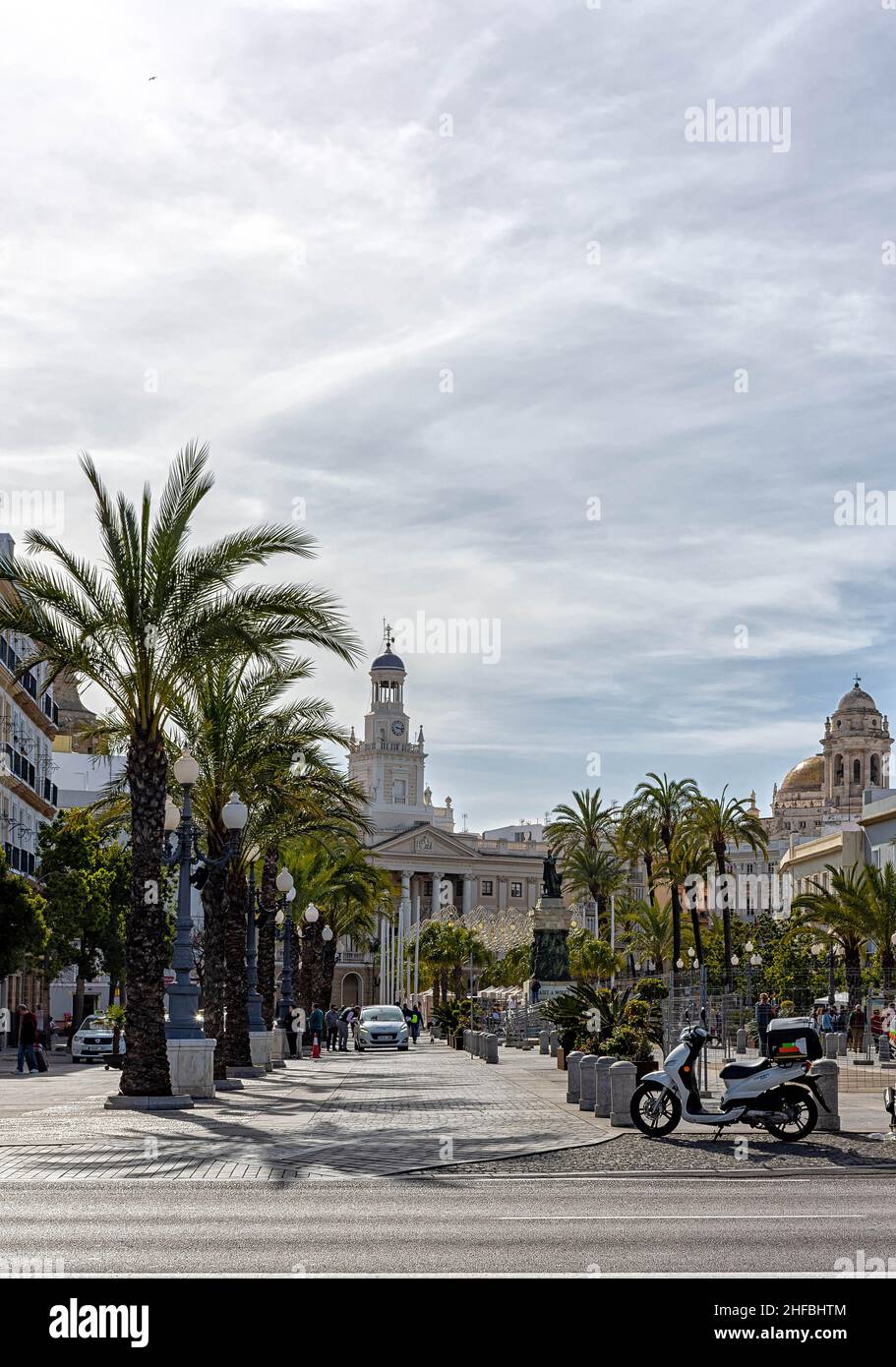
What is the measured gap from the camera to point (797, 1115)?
18.8 m

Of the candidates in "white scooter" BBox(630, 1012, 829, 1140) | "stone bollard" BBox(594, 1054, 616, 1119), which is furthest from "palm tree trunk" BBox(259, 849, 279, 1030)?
"white scooter" BBox(630, 1012, 829, 1140)

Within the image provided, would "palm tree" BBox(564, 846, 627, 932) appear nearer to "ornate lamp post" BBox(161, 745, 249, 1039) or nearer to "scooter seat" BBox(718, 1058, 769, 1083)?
"ornate lamp post" BBox(161, 745, 249, 1039)

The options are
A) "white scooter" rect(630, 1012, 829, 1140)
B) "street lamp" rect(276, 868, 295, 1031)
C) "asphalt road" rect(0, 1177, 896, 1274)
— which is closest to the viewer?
"asphalt road" rect(0, 1177, 896, 1274)

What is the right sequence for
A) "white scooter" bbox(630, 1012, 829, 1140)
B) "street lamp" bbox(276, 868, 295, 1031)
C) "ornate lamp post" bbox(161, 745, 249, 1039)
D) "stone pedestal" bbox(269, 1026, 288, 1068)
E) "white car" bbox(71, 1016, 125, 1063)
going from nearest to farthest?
1. "white scooter" bbox(630, 1012, 829, 1140)
2. "ornate lamp post" bbox(161, 745, 249, 1039)
3. "stone pedestal" bbox(269, 1026, 288, 1068)
4. "street lamp" bbox(276, 868, 295, 1031)
5. "white car" bbox(71, 1016, 125, 1063)

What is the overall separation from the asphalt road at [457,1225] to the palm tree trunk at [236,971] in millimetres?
17854

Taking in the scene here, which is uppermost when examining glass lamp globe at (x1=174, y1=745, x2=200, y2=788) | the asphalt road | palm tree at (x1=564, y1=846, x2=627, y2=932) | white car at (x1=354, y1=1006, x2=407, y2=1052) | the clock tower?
the clock tower

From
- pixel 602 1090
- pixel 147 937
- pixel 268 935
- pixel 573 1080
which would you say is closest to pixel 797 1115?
pixel 602 1090

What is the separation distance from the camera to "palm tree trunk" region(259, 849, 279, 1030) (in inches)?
1550

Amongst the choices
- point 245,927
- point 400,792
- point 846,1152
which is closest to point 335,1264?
point 846,1152

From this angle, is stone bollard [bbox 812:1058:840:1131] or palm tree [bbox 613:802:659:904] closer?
stone bollard [bbox 812:1058:840:1131]

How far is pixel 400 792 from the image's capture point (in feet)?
596

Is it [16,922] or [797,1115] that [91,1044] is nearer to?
[16,922]

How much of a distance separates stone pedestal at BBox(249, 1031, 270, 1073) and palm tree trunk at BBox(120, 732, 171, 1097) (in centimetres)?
1164

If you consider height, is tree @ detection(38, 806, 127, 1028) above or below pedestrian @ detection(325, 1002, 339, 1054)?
above
